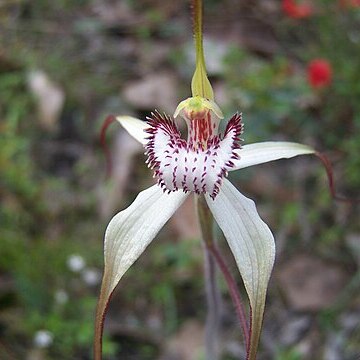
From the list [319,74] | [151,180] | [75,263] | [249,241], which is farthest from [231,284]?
[151,180]

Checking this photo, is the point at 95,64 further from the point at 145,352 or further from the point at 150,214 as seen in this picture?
the point at 150,214

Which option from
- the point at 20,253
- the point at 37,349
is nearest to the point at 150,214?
the point at 37,349

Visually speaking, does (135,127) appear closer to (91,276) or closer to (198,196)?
(198,196)

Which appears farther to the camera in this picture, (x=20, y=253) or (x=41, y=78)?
(x=41, y=78)

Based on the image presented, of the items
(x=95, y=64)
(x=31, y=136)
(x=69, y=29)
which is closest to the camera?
(x=31, y=136)

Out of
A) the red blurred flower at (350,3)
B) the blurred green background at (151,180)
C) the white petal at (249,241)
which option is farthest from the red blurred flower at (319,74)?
the white petal at (249,241)

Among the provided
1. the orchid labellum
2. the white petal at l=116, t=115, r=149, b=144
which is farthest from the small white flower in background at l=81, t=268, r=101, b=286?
the orchid labellum

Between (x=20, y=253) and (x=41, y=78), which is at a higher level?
(x=41, y=78)
